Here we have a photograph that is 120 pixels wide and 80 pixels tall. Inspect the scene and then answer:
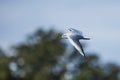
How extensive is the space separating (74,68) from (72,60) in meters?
0.91

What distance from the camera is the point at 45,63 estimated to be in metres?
57.6

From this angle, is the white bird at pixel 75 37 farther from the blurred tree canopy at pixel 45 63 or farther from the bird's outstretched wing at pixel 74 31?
the blurred tree canopy at pixel 45 63

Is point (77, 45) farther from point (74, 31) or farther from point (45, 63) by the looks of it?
point (45, 63)

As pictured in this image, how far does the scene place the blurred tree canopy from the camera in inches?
2056

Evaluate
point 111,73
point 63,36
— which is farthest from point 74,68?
point 63,36

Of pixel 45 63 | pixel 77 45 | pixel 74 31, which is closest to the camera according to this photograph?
pixel 77 45

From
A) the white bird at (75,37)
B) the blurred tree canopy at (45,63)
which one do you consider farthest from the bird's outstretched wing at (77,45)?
the blurred tree canopy at (45,63)

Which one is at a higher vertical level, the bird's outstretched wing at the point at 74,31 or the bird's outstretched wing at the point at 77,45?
the bird's outstretched wing at the point at 74,31

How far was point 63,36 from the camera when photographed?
4359mm

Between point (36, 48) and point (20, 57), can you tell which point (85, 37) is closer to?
point (20, 57)

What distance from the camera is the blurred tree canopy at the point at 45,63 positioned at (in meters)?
52.2

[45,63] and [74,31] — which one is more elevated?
[74,31]

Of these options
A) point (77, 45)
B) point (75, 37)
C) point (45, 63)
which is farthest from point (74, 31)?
point (45, 63)

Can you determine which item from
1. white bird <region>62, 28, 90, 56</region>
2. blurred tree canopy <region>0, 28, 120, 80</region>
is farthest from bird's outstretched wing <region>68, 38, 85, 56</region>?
blurred tree canopy <region>0, 28, 120, 80</region>
